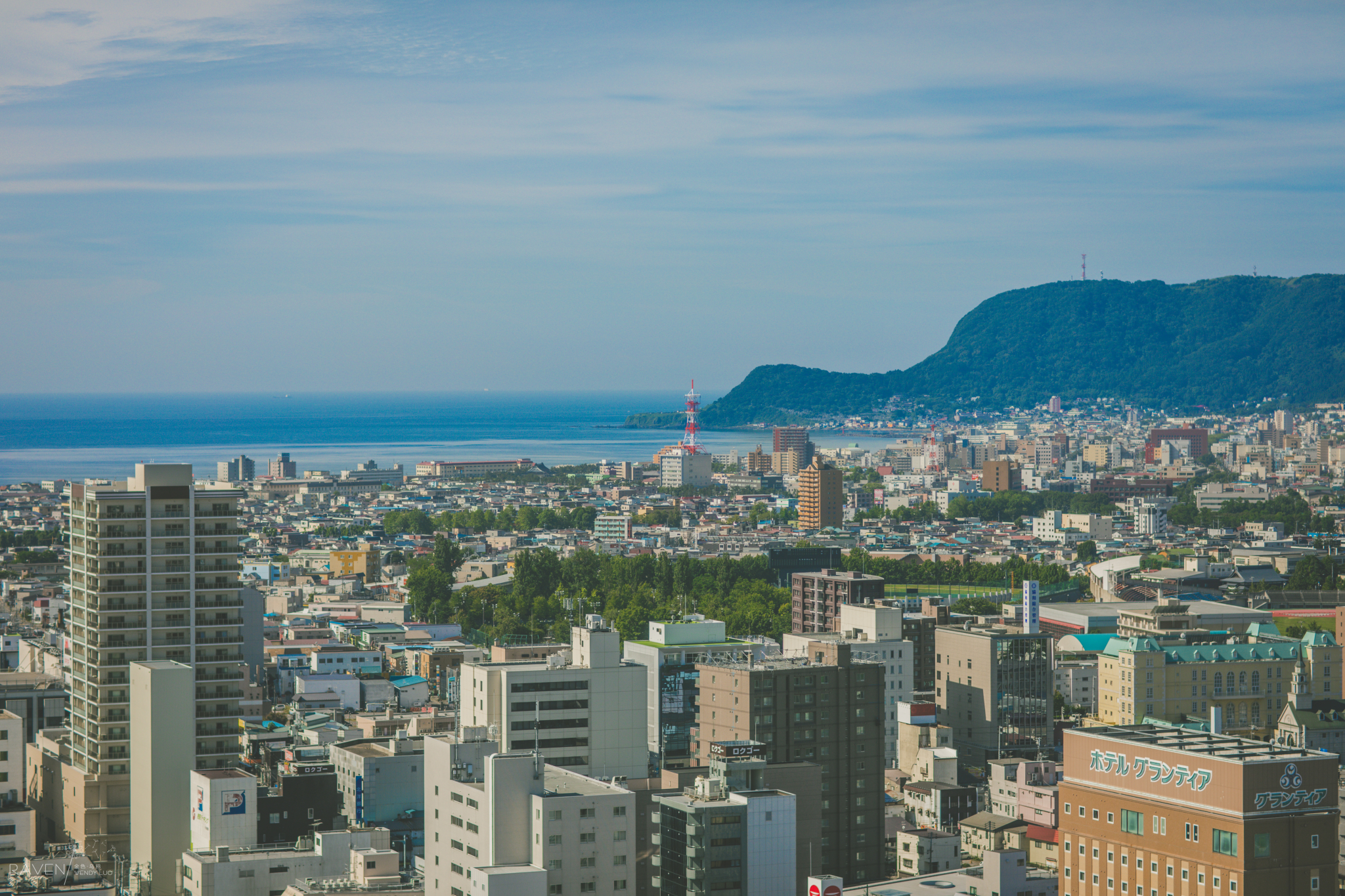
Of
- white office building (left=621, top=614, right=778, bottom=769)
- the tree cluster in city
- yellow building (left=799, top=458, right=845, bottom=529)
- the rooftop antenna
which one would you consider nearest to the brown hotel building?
the rooftop antenna

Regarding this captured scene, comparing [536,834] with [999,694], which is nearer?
[536,834]

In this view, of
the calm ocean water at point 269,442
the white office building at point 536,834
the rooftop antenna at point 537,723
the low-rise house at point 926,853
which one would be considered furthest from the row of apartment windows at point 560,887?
the calm ocean water at point 269,442

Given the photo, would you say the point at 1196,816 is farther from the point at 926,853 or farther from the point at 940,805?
the point at 940,805

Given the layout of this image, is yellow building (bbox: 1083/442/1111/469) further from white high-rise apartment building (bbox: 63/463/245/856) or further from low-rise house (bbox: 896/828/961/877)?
white high-rise apartment building (bbox: 63/463/245/856)

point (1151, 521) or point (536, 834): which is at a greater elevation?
point (1151, 521)

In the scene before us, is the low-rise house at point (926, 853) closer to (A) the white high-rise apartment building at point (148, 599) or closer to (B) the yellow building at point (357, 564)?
(A) the white high-rise apartment building at point (148, 599)

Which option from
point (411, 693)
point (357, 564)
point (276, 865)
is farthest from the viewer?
point (357, 564)

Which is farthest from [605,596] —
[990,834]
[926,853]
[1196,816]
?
[1196,816]

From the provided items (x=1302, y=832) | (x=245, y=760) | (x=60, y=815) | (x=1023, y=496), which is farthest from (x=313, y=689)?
(x=1023, y=496)
